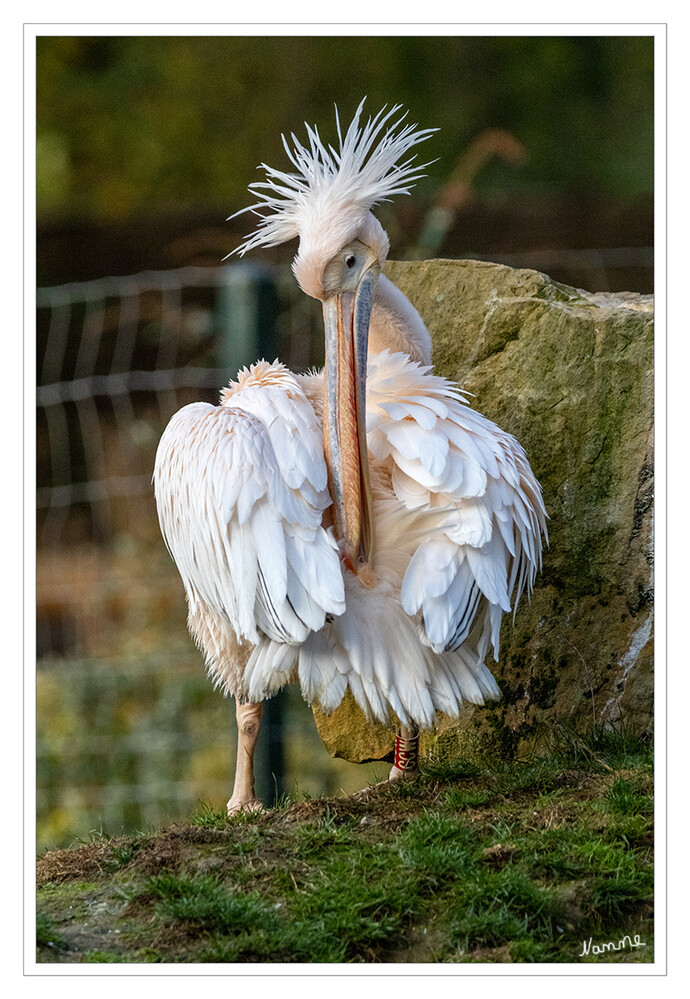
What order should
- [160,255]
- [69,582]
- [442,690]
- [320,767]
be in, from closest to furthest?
[442,690] → [320,767] → [69,582] → [160,255]

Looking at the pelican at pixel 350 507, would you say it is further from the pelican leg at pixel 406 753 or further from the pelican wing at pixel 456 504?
the pelican leg at pixel 406 753

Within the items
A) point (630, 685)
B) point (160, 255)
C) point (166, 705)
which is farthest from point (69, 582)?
point (630, 685)

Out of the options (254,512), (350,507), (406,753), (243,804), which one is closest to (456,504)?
(350,507)

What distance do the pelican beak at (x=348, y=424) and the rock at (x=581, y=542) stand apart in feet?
2.53

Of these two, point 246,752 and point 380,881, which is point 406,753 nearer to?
point 246,752

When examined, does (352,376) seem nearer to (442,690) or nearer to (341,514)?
(341,514)

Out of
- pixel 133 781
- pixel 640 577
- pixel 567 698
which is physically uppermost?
pixel 640 577

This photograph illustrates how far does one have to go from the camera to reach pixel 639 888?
114 inches

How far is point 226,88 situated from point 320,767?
4.03 m

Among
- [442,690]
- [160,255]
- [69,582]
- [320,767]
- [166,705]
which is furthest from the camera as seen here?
[160,255]

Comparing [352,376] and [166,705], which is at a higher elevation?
[352,376]
